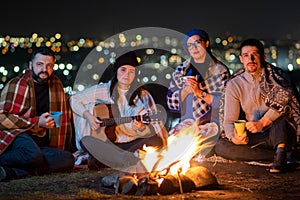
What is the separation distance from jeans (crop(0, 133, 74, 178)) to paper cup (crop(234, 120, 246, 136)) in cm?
164

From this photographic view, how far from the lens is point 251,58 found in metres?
5.54

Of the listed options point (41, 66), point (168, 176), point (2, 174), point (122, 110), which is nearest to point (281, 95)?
point (122, 110)

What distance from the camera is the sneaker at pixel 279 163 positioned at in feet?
16.7

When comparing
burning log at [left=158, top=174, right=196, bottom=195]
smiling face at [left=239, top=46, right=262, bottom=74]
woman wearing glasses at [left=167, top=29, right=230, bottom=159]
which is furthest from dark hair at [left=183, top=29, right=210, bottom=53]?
burning log at [left=158, top=174, right=196, bottom=195]

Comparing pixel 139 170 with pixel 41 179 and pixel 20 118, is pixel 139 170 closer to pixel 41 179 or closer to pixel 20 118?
pixel 41 179

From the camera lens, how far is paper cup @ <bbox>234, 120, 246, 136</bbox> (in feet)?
17.1

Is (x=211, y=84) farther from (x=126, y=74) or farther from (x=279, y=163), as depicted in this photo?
(x=279, y=163)

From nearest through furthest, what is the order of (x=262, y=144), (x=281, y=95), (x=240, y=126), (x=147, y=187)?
(x=147, y=187) < (x=240, y=126) < (x=281, y=95) < (x=262, y=144)

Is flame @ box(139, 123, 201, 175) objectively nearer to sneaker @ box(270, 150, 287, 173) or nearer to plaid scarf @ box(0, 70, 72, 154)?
sneaker @ box(270, 150, 287, 173)

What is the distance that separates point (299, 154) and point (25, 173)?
275 centimetres

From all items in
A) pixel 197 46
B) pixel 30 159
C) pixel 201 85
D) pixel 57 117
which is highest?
pixel 197 46

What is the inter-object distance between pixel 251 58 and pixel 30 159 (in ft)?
7.76

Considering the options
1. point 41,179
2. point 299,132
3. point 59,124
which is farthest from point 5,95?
point 299,132

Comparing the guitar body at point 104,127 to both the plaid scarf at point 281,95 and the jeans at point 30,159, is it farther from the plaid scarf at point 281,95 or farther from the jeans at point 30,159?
the plaid scarf at point 281,95
